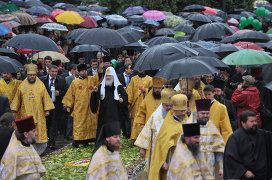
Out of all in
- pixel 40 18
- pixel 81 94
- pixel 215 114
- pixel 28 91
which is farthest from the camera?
pixel 40 18

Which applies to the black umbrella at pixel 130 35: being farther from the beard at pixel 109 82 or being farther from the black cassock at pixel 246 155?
the black cassock at pixel 246 155

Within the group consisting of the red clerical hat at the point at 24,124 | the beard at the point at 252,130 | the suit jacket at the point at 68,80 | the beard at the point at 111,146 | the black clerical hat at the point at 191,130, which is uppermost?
the red clerical hat at the point at 24,124

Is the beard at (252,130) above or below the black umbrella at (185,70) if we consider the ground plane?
below

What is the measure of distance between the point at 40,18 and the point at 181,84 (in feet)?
Answer: 44.4

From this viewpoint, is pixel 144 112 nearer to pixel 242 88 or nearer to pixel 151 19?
pixel 242 88

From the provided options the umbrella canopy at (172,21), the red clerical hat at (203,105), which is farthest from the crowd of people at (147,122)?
the umbrella canopy at (172,21)

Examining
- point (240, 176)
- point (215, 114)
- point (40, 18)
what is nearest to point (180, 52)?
point (215, 114)

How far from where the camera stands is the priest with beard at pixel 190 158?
A: 7316 mm

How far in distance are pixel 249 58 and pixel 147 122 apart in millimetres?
3452

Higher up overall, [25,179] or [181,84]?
[181,84]

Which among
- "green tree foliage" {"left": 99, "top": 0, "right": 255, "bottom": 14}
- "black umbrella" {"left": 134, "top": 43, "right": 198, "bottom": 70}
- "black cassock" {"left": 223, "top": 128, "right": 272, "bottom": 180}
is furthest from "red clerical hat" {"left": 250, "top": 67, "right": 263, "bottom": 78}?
"green tree foliage" {"left": 99, "top": 0, "right": 255, "bottom": 14}

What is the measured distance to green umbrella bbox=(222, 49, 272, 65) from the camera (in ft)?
38.2

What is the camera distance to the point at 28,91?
12.7m

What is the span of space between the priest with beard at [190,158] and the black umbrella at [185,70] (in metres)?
1.82
